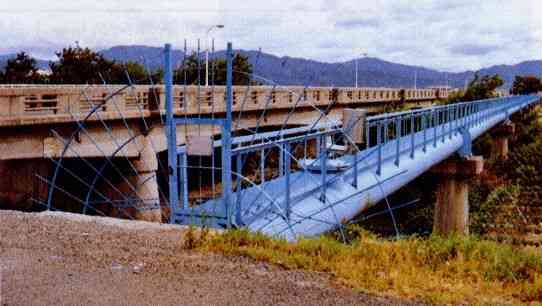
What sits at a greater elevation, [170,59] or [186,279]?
[170,59]

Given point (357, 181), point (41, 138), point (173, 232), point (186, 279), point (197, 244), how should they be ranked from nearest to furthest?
point (186, 279) < point (197, 244) < point (173, 232) < point (357, 181) < point (41, 138)

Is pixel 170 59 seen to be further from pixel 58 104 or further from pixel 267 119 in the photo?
pixel 267 119

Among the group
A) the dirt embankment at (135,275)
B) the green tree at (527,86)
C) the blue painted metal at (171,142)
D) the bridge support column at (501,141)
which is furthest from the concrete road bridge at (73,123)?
the green tree at (527,86)

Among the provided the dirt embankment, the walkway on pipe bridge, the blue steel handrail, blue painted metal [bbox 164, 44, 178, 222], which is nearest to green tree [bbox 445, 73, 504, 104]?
the blue steel handrail

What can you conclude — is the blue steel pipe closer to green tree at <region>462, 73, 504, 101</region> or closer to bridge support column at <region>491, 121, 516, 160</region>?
bridge support column at <region>491, 121, 516, 160</region>

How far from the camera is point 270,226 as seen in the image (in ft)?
28.6

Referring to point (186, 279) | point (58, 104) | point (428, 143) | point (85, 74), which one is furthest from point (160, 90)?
point (85, 74)

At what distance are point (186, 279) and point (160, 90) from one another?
51.2ft

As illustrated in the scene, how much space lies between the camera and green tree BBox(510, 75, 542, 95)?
92.2 m

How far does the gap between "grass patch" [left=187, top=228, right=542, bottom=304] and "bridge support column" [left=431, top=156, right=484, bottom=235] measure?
21385 millimetres

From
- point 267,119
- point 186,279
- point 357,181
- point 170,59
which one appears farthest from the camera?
point 267,119

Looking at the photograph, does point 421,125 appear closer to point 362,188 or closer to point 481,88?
point 362,188

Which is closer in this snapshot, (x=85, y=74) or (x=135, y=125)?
(x=135, y=125)

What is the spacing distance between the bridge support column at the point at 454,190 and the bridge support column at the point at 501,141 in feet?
70.8
